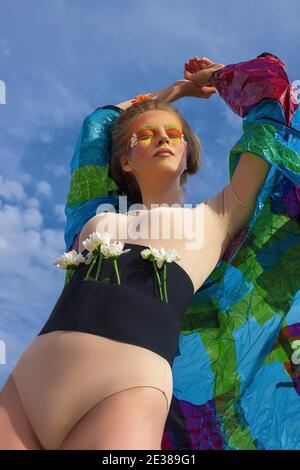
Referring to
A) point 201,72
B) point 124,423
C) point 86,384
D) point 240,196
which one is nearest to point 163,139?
point 240,196

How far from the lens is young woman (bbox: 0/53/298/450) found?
1.63 metres

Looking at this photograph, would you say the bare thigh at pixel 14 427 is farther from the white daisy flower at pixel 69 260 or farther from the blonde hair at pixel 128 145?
the blonde hair at pixel 128 145

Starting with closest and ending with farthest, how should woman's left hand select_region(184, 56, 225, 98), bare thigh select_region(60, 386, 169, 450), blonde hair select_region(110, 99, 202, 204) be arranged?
bare thigh select_region(60, 386, 169, 450), blonde hair select_region(110, 99, 202, 204), woman's left hand select_region(184, 56, 225, 98)

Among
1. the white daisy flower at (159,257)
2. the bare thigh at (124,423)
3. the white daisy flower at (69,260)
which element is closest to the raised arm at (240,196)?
the white daisy flower at (159,257)

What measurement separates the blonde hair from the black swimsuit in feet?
2.90

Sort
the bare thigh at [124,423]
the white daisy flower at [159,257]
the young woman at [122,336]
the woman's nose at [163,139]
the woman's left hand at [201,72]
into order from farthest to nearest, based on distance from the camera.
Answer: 1. the woman's left hand at [201,72]
2. the woman's nose at [163,139]
3. the white daisy flower at [159,257]
4. the young woman at [122,336]
5. the bare thigh at [124,423]

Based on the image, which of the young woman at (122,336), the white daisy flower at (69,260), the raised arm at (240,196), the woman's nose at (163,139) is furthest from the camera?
the woman's nose at (163,139)

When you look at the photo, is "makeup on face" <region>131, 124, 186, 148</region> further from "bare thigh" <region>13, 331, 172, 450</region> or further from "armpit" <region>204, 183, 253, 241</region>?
"bare thigh" <region>13, 331, 172, 450</region>

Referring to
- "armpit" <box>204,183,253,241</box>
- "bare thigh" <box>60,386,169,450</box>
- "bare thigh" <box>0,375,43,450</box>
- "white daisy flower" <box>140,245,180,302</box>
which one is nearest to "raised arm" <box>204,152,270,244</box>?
"armpit" <box>204,183,253,241</box>

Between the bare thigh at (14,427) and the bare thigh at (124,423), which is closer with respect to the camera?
the bare thigh at (124,423)

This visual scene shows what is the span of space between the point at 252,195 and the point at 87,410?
1107 millimetres

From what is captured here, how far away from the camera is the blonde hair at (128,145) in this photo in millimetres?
2830

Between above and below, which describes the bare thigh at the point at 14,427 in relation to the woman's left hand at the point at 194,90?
below
